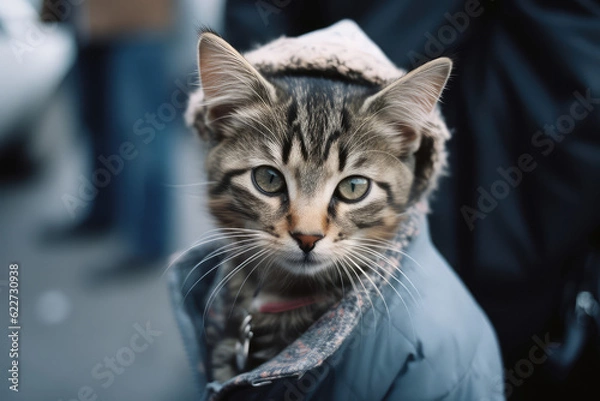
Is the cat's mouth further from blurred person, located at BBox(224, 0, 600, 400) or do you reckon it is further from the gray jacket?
blurred person, located at BBox(224, 0, 600, 400)

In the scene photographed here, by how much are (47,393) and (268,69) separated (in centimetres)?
51

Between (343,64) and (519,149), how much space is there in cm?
29

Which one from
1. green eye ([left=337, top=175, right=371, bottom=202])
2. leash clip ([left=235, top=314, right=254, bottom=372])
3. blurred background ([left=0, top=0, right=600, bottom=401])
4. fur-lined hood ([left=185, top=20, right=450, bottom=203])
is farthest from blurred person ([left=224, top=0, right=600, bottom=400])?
leash clip ([left=235, top=314, right=254, bottom=372])

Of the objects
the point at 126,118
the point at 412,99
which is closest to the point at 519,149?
the point at 412,99

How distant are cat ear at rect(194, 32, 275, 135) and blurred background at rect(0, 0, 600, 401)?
79mm

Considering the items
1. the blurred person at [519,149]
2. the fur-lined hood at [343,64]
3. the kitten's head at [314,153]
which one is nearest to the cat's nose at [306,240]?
the kitten's head at [314,153]

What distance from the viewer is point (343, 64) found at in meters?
0.61

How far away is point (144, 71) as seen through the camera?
801 mm

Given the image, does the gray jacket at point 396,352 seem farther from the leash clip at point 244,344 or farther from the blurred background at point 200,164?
the blurred background at point 200,164

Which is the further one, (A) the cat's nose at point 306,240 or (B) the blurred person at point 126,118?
(B) the blurred person at point 126,118

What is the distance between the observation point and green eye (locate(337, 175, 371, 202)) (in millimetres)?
604

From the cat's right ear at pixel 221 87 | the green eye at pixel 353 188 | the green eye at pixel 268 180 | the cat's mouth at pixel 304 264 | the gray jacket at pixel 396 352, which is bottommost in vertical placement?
the gray jacket at pixel 396 352

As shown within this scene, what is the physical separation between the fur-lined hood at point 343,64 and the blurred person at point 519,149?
0.34 ft

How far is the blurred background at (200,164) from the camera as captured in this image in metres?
0.70
